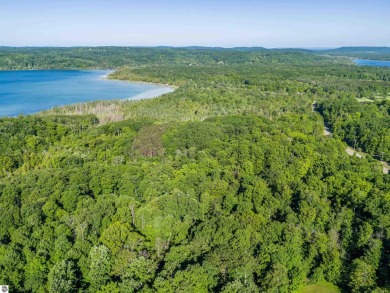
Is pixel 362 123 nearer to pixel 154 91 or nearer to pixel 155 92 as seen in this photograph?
pixel 155 92

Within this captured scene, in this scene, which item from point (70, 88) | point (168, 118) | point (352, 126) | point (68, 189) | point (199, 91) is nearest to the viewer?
point (68, 189)

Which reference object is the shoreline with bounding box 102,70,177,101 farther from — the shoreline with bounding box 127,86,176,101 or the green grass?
the green grass

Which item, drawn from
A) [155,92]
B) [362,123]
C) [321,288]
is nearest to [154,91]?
[155,92]

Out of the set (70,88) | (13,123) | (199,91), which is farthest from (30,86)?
(13,123)

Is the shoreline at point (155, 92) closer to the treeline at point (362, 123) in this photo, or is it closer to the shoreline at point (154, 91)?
the shoreline at point (154, 91)

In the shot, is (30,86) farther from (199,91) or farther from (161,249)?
(161,249)

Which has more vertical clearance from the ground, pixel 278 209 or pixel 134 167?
pixel 134 167

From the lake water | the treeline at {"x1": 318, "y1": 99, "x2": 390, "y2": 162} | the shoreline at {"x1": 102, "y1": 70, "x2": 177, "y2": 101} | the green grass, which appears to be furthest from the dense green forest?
the shoreline at {"x1": 102, "y1": 70, "x2": 177, "y2": 101}
